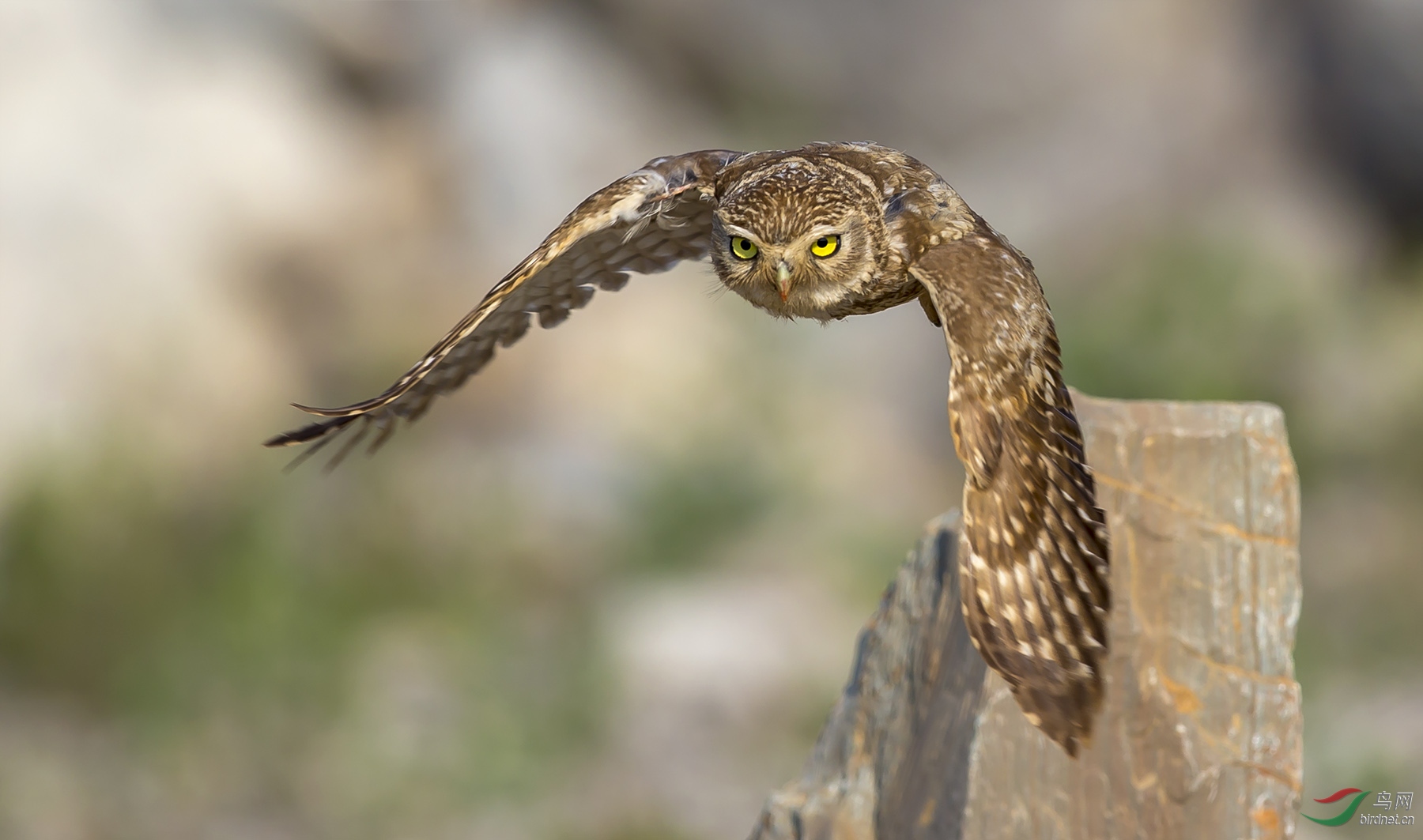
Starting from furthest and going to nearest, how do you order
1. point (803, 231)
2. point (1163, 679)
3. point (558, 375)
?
point (558, 375)
point (1163, 679)
point (803, 231)

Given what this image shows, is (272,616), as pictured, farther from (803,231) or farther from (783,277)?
(803,231)

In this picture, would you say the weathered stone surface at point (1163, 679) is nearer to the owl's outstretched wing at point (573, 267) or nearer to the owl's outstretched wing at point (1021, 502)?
the owl's outstretched wing at point (1021, 502)

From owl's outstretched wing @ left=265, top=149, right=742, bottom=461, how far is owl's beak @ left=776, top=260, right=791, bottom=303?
1.51ft

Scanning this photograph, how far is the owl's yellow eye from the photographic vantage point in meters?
2.99

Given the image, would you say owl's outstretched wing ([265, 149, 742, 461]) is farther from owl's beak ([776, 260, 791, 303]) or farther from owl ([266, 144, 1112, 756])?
owl's beak ([776, 260, 791, 303])

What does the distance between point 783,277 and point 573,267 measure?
956mm

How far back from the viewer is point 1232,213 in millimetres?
10352

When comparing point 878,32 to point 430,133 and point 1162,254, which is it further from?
point 430,133

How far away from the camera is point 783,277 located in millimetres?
3027

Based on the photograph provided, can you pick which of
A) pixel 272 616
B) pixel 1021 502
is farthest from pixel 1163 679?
pixel 272 616

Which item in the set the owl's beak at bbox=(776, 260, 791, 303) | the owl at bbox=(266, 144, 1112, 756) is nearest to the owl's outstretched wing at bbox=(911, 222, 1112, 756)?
the owl at bbox=(266, 144, 1112, 756)

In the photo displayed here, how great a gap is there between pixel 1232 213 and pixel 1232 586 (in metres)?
8.11

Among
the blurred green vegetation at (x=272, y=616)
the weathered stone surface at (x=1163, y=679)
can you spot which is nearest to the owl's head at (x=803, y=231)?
the weathered stone surface at (x=1163, y=679)

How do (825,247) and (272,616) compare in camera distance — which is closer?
(825,247)
